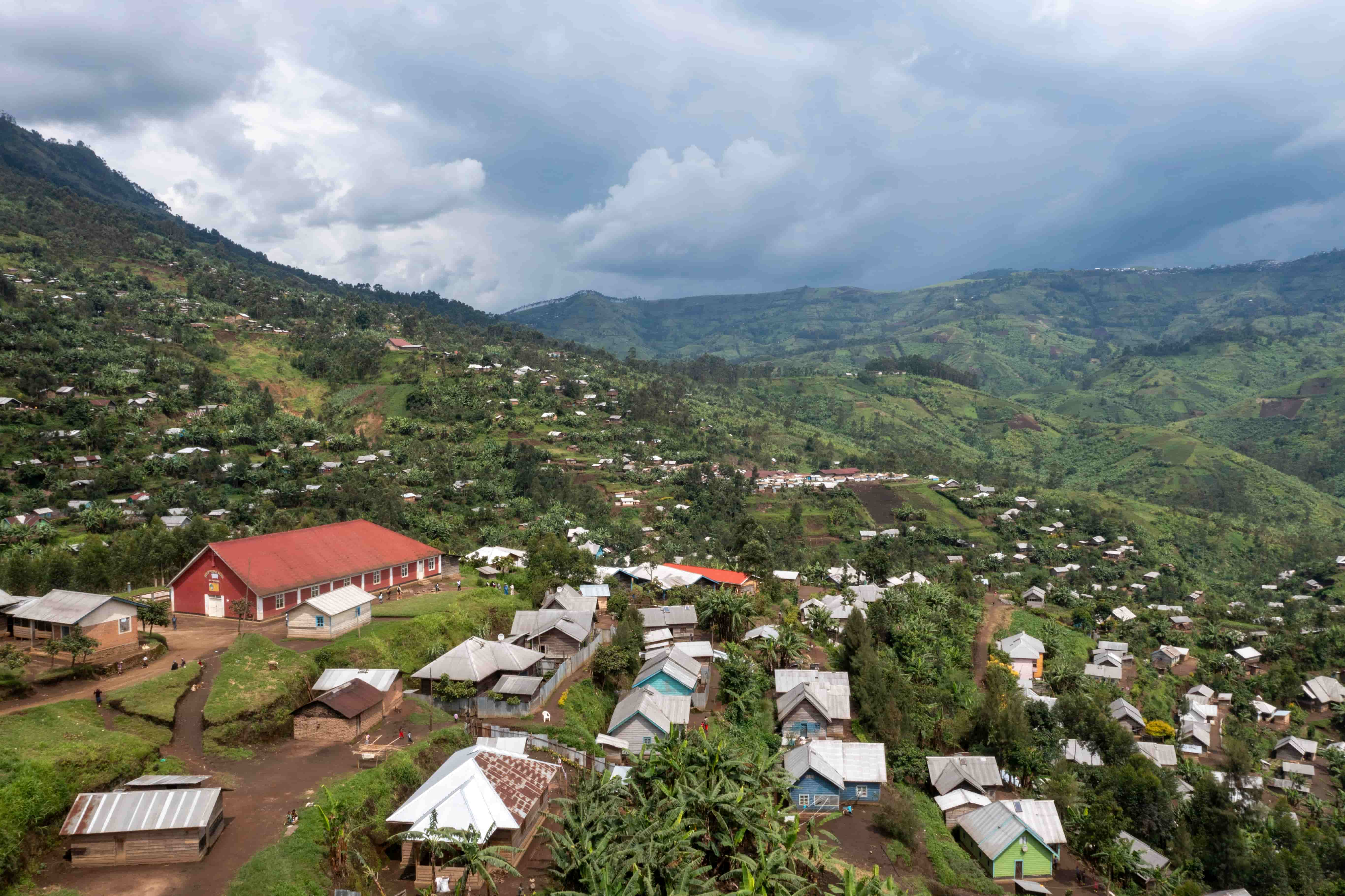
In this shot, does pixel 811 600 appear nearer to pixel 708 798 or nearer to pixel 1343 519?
pixel 708 798

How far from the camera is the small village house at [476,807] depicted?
16.5 metres

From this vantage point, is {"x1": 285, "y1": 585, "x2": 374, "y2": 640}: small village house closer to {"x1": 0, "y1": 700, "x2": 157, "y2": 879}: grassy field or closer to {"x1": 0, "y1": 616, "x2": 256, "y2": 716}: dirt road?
{"x1": 0, "y1": 616, "x2": 256, "y2": 716}: dirt road

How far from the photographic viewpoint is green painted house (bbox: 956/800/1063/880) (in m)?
25.3

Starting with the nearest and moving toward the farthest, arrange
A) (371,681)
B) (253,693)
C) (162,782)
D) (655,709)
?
(162,782), (253,693), (371,681), (655,709)

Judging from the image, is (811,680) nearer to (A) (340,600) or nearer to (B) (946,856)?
(B) (946,856)

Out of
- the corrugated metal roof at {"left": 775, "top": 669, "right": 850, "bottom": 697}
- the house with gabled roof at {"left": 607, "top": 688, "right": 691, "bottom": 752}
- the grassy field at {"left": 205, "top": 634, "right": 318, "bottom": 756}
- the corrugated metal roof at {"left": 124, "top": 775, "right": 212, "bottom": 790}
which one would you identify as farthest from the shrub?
the corrugated metal roof at {"left": 124, "top": 775, "right": 212, "bottom": 790}

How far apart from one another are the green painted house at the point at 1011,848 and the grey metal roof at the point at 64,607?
2963 cm

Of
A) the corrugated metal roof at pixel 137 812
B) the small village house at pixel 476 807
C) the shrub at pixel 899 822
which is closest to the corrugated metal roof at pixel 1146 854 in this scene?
the shrub at pixel 899 822

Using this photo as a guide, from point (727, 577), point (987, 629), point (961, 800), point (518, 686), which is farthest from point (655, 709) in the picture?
point (987, 629)

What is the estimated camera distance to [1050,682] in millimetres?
43031

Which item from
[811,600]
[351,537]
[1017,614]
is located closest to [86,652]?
[351,537]

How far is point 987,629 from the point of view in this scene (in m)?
54.5

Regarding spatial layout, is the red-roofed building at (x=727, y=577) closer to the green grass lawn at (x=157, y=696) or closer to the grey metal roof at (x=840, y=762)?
the grey metal roof at (x=840, y=762)

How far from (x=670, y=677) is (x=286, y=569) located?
16774 millimetres
